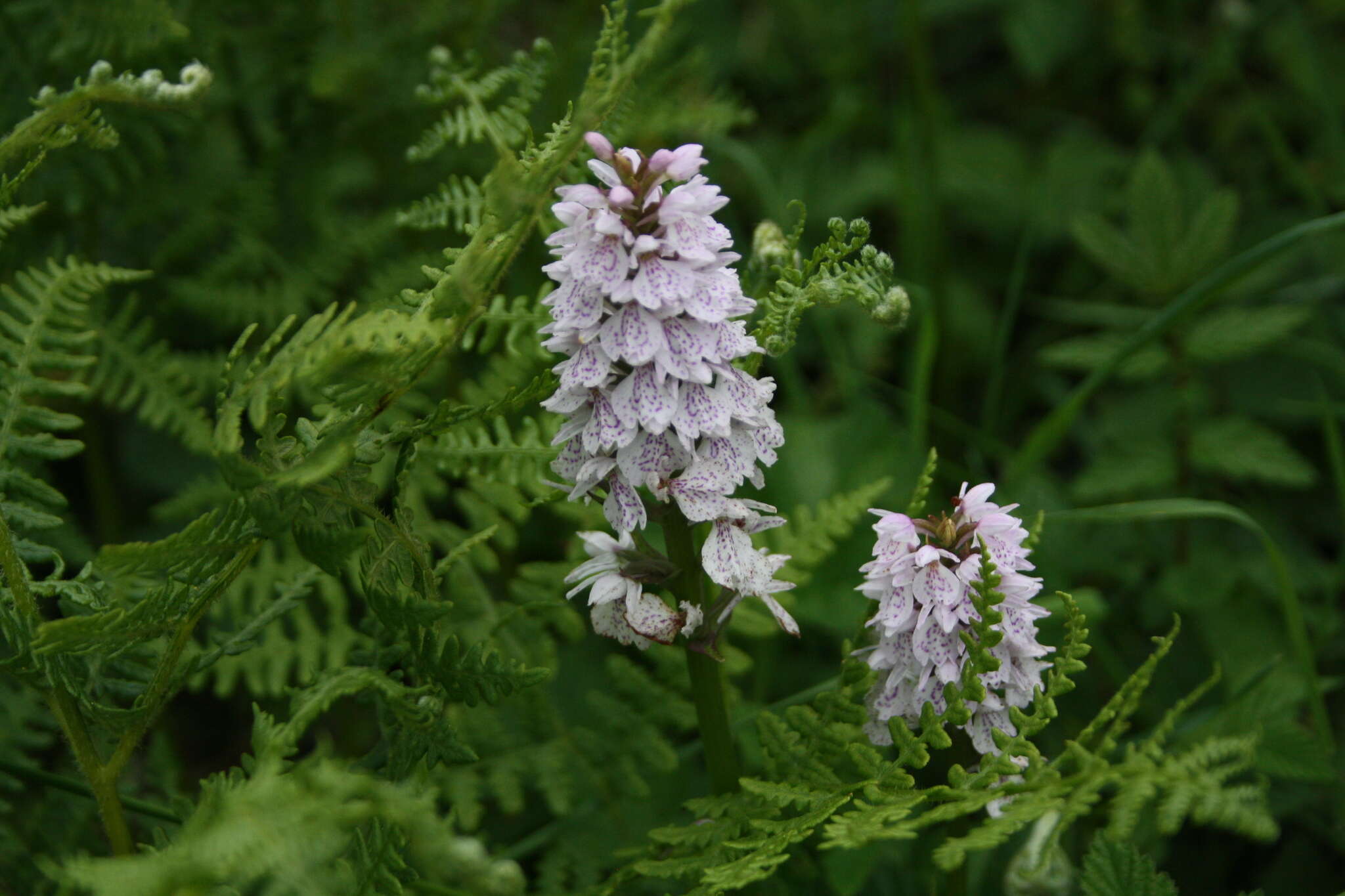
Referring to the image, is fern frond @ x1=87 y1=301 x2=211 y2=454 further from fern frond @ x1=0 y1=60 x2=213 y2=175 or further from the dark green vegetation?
fern frond @ x1=0 y1=60 x2=213 y2=175

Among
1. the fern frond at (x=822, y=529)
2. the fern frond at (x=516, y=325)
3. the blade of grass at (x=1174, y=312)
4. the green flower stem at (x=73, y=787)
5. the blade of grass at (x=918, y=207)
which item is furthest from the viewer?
the blade of grass at (x=918, y=207)

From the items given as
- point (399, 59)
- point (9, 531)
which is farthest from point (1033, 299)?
point (9, 531)

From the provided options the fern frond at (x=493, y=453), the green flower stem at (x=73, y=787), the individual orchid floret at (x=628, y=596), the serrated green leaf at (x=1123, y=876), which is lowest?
the green flower stem at (x=73, y=787)

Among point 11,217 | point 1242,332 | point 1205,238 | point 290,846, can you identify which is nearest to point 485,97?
point 11,217

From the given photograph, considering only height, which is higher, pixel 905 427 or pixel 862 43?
pixel 862 43

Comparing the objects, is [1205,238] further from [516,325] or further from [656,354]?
[656,354]

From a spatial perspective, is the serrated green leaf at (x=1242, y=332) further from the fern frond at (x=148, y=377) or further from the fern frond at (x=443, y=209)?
the fern frond at (x=148, y=377)

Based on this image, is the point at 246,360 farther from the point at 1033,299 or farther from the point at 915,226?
the point at 1033,299

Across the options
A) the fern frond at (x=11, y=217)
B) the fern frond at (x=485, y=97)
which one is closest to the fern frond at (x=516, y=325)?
the fern frond at (x=485, y=97)
